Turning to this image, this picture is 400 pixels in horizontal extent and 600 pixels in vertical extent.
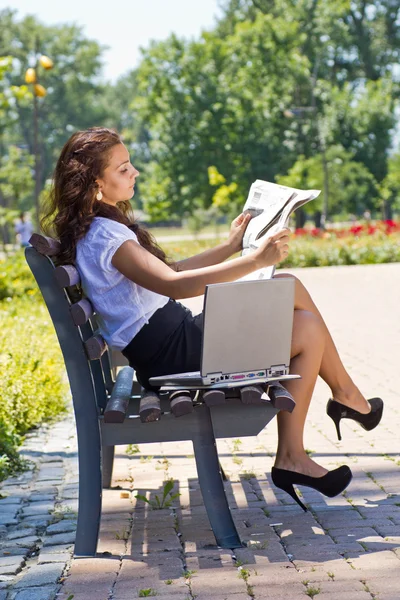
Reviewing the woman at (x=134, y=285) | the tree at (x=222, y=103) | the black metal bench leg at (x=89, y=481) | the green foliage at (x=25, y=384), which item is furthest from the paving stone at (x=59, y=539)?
the tree at (x=222, y=103)

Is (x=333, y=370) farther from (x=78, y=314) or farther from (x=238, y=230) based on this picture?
(x=78, y=314)

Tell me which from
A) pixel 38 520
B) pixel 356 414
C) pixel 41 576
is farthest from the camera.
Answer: pixel 356 414

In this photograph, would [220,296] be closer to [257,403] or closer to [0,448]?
[257,403]

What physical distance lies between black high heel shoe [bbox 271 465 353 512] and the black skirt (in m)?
0.50

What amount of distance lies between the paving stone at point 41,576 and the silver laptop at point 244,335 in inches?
28.0

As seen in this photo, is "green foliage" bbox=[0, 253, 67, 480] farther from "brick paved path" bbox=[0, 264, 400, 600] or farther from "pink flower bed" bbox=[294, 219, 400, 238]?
"pink flower bed" bbox=[294, 219, 400, 238]

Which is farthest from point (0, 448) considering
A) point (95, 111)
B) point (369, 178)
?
point (95, 111)

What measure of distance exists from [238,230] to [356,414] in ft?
3.06

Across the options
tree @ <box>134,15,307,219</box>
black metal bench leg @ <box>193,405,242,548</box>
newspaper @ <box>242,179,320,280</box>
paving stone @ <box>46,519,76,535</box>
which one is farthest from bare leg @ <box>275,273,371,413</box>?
tree @ <box>134,15,307,219</box>

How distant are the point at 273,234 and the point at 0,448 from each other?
211cm

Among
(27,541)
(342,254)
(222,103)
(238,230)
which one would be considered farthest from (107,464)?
(222,103)

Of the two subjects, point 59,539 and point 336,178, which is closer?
point 59,539

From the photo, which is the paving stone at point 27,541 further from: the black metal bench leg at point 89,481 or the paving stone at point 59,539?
the black metal bench leg at point 89,481

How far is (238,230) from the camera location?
3754mm
